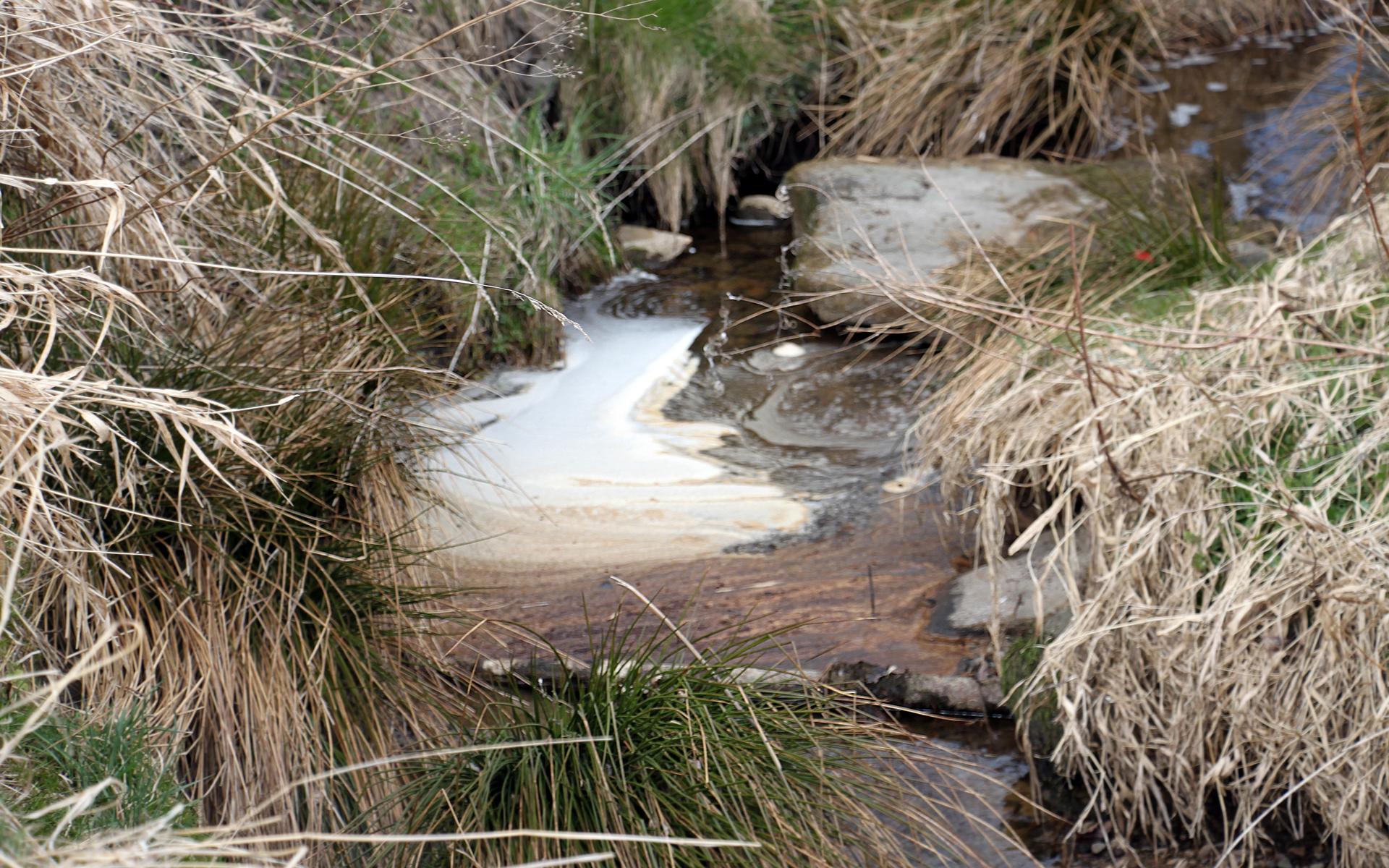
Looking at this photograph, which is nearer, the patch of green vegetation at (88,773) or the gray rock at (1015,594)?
the patch of green vegetation at (88,773)

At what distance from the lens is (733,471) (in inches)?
145

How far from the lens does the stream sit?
2.89m

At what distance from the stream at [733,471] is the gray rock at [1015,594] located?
0.16 feet

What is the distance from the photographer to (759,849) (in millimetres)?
1748

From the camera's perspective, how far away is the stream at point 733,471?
2887mm

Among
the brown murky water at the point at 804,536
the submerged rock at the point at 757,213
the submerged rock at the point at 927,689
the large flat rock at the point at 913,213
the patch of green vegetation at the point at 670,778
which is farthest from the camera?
the submerged rock at the point at 757,213

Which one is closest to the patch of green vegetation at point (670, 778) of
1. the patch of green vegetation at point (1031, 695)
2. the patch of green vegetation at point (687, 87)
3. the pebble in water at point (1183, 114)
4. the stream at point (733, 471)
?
the stream at point (733, 471)

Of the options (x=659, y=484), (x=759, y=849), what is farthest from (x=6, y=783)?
(x=659, y=484)

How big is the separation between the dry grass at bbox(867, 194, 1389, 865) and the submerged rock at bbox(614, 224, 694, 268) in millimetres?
2561

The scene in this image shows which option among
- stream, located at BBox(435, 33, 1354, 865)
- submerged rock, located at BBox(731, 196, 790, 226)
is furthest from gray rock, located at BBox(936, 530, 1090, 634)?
submerged rock, located at BBox(731, 196, 790, 226)

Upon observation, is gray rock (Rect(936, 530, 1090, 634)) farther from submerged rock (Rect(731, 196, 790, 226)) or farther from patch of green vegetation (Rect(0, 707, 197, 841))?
submerged rock (Rect(731, 196, 790, 226))

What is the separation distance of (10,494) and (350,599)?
701 mm

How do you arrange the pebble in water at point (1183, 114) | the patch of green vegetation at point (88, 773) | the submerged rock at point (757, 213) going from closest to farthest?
the patch of green vegetation at point (88, 773) → the submerged rock at point (757, 213) → the pebble in water at point (1183, 114)

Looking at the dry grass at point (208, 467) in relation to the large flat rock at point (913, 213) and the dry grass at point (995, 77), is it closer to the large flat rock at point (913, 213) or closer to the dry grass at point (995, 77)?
the large flat rock at point (913, 213)
